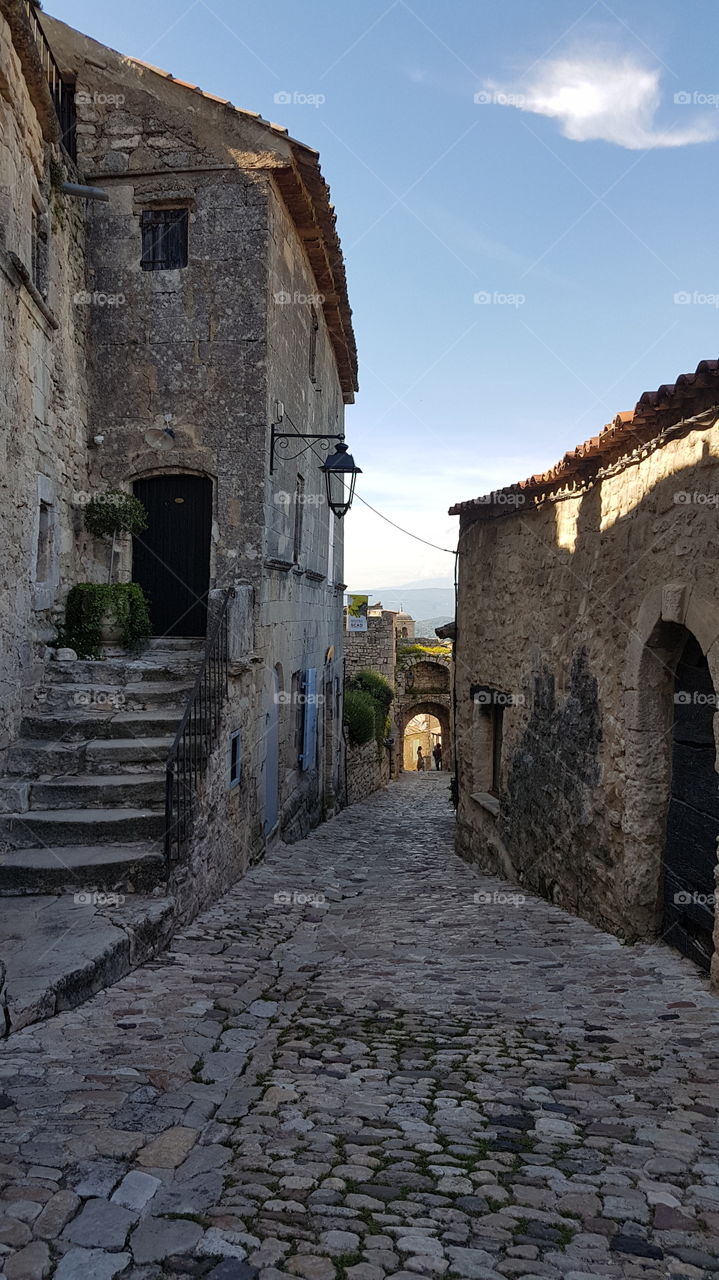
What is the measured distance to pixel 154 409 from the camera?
9.57 m

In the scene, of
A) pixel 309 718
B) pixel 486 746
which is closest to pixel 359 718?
pixel 309 718

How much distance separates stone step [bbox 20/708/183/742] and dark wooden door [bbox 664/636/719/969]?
4.20 meters

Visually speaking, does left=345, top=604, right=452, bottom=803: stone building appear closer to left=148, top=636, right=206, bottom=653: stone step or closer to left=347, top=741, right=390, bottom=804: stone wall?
left=347, top=741, right=390, bottom=804: stone wall

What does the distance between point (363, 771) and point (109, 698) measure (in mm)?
14058

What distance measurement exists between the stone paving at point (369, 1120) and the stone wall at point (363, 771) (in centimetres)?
1415

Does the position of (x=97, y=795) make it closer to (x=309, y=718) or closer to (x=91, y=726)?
(x=91, y=726)

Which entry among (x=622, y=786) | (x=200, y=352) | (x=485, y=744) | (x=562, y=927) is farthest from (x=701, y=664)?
(x=200, y=352)

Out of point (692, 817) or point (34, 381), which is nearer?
point (692, 817)

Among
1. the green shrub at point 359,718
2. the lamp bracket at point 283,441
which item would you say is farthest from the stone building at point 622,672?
the green shrub at point 359,718

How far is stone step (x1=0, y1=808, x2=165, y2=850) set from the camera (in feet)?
20.5

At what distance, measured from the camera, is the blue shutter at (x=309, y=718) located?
41.8 feet

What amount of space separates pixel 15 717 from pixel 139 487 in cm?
354

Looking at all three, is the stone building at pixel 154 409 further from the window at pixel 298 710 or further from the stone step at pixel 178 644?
the window at pixel 298 710

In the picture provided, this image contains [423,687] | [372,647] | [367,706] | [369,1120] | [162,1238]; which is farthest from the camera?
[423,687]
